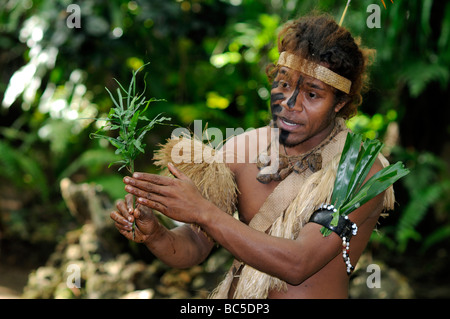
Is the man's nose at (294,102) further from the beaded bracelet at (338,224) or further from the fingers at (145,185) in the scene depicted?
the fingers at (145,185)

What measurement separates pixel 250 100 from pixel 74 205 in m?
2.00

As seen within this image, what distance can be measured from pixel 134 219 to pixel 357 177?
2.51ft

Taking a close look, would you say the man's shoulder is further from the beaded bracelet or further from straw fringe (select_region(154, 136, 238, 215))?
the beaded bracelet

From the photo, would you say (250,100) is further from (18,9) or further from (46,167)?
(46,167)

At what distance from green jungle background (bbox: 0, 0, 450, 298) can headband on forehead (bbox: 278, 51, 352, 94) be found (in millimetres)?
2546

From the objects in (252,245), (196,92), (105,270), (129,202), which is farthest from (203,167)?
(196,92)

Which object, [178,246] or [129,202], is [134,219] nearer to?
[129,202]

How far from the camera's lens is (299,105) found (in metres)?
1.71

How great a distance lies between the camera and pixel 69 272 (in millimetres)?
4023

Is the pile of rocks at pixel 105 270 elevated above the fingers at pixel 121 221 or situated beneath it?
situated beneath

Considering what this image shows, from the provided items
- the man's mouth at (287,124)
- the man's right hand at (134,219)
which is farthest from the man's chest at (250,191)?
the man's right hand at (134,219)

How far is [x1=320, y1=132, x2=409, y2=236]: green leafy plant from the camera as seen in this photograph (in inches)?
63.2

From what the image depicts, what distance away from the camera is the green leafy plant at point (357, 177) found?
1.61 meters
